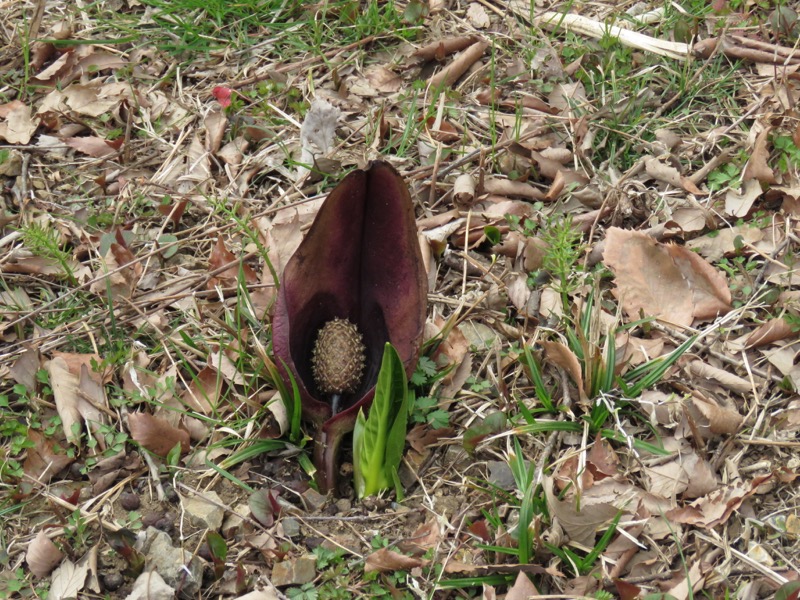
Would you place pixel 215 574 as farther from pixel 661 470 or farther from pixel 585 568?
pixel 661 470

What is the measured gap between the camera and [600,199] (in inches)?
100

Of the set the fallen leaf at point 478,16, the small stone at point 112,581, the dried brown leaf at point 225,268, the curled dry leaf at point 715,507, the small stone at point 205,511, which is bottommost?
the small stone at point 112,581

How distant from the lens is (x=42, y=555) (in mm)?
1899

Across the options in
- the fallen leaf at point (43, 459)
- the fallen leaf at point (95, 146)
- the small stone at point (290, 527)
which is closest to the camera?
the small stone at point (290, 527)

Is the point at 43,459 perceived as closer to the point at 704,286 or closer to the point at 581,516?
the point at 581,516

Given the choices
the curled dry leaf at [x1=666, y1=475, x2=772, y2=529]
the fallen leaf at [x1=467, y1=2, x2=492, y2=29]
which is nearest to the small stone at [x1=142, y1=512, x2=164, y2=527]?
the curled dry leaf at [x1=666, y1=475, x2=772, y2=529]

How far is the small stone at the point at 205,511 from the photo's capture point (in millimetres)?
1968

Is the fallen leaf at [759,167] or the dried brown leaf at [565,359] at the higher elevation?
the fallen leaf at [759,167]

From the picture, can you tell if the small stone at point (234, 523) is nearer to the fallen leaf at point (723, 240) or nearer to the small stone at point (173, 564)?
the small stone at point (173, 564)

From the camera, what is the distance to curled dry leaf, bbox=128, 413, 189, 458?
82.0 inches

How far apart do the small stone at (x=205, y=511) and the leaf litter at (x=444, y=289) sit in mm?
20

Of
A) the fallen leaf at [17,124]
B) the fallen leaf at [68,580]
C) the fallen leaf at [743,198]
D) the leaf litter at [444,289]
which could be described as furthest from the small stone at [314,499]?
the fallen leaf at [17,124]

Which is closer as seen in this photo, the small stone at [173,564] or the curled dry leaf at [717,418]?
the small stone at [173,564]

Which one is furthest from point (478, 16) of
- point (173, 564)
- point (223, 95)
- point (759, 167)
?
point (173, 564)
